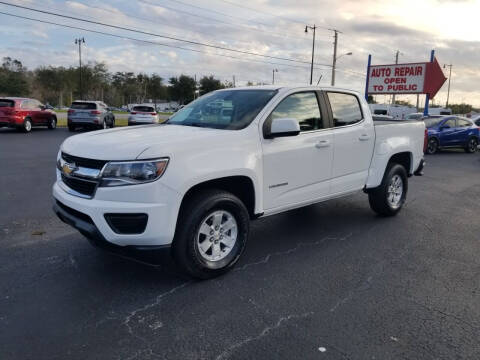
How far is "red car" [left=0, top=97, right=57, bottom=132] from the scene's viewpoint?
752 inches

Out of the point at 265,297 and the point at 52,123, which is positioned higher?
the point at 52,123

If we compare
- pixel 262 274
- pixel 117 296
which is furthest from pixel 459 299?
pixel 117 296

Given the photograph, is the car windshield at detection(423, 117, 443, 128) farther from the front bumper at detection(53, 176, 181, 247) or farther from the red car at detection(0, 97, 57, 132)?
the red car at detection(0, 97, 57, 132)

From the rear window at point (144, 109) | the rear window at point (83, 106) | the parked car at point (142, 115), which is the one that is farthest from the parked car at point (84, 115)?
the rear window at point (144, 109)

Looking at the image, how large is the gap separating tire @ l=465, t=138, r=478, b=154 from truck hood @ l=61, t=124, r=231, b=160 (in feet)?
55.2

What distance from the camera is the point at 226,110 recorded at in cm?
462

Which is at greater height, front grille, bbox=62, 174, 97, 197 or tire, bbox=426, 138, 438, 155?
front grille, bbox=62, 174, 97, 197

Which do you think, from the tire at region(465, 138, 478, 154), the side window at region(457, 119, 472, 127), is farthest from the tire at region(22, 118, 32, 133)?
the tire at region(465, 138, 478, 154)

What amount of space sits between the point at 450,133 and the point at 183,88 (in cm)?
7380

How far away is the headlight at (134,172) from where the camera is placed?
3.40 m

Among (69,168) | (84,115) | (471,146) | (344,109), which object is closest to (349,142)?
(344,109)

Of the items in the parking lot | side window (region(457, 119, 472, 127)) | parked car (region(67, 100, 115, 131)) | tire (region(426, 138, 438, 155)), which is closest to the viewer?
the parking lot

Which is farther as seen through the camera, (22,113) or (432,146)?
(22,113)

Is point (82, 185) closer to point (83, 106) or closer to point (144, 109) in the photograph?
point (83, 106)
